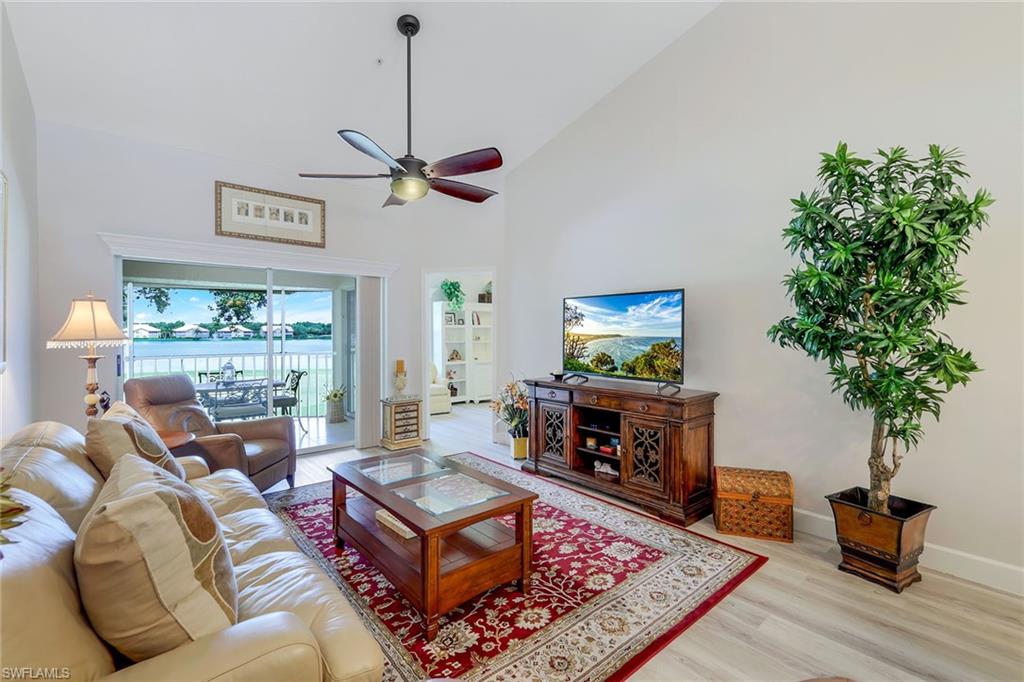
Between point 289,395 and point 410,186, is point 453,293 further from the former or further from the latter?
point 410,186

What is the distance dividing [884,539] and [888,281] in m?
1.34

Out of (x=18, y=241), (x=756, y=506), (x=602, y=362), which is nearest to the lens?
(x=18, y=241)

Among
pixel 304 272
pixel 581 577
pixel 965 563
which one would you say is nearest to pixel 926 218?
pixel 965 563

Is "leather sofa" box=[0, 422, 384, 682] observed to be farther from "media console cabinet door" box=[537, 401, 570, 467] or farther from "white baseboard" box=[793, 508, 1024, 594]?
"white baseboard" box=[793, 508, 1024, 594]

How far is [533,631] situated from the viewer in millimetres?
1983

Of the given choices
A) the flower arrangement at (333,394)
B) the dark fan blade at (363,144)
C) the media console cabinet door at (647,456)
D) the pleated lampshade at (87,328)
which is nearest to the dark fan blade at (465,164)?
the dark fan blade at (363,144)

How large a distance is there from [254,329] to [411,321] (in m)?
1.62

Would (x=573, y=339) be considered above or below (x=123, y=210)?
below

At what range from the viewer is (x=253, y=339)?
4.51m

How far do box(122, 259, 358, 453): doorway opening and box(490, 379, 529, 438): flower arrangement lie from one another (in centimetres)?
174

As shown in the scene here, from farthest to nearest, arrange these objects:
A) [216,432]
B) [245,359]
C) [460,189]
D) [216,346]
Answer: [245,359], [216,346], [216,432], [460,189]

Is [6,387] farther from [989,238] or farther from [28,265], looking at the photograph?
[989,238]

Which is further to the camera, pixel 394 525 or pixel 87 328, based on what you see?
pixel 87 328

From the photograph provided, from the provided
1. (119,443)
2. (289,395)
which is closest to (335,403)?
(289,395)
